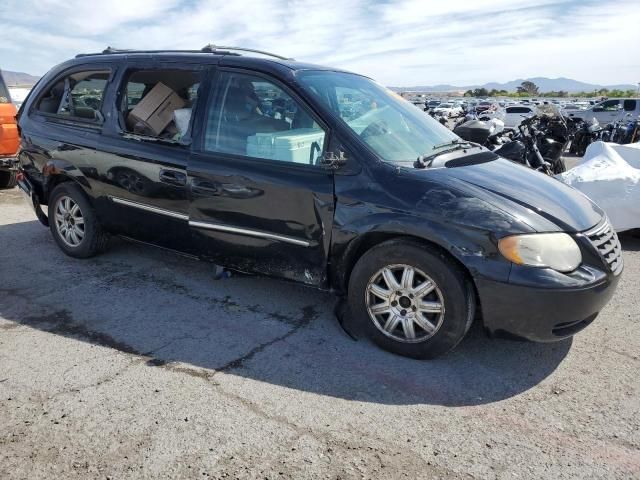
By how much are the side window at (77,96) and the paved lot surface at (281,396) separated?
1.67 metres

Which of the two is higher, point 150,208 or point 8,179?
point 150,208

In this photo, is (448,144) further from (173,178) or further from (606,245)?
(173,178)

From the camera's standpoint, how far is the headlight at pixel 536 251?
2900mm

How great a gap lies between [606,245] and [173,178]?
3022 millimetres

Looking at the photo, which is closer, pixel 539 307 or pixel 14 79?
pixel 539 307

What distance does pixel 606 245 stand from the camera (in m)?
3.24

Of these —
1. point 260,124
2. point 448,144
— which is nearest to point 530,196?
point 448,144

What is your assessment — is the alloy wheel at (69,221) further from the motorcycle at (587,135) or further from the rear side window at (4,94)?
the motorcycle at (587,135)

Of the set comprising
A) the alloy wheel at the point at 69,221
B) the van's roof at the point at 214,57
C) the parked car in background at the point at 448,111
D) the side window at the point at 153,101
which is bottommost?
the parked car in background at the point at 448,111

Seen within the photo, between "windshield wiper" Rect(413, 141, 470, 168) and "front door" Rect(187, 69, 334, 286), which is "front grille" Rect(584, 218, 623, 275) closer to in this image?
"windshield wiper" Rect(413, 141, 470, 168)

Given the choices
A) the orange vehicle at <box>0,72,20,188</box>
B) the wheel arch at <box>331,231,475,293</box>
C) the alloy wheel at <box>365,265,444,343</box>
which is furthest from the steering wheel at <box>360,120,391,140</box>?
the orange vehicle at <box>0,72,20,188</box>

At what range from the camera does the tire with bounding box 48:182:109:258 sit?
15.9ft

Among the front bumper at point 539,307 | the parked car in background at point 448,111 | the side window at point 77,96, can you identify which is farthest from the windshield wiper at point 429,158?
the parked car in background at point 448,111

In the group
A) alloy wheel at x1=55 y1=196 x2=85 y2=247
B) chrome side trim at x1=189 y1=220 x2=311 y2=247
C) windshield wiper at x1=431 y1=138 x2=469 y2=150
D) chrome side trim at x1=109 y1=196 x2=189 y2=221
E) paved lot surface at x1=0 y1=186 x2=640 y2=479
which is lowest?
paved lot surface at x1=0 y1=186 x2=640 y2=479
